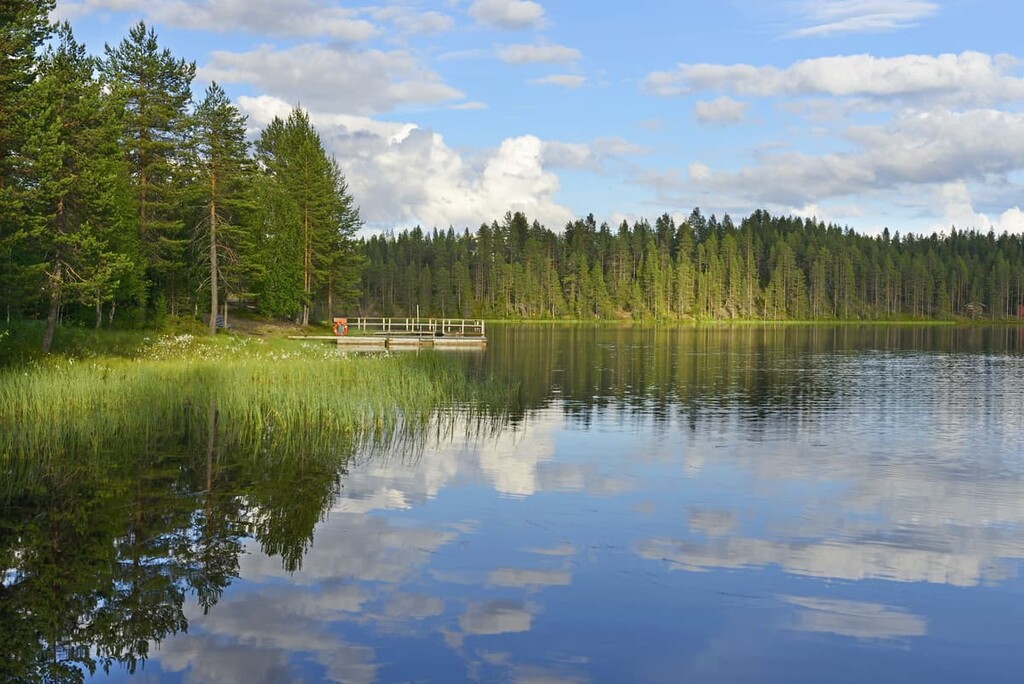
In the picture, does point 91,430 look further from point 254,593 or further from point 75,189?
point 75,189

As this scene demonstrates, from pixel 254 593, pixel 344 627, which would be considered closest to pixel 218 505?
pixel 254 593

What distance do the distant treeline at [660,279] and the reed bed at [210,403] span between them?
13222 cm

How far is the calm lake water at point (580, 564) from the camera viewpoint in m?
9.55

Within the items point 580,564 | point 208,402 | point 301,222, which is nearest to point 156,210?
point 301,222

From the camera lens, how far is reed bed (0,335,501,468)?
21.2 m

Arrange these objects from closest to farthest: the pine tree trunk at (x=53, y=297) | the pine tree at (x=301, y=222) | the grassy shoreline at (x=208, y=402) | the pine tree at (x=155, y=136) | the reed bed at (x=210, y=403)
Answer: the reed bed at (x=210, y=403), the grassy shoreline at (x=208, y=402), the pine tree trunk at (x=53, y=297), the pine tree at (x=155, y=136), the pine tree at (x=301, y=222)

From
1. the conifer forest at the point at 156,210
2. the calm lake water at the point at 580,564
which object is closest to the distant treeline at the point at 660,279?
the conifer forest at the point at 156,210

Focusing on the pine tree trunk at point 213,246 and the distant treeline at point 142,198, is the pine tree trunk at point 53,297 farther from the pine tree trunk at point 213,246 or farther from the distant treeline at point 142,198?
the pine tree trunk at point 213,246

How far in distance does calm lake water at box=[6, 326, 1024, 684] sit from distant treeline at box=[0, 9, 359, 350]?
18.0m

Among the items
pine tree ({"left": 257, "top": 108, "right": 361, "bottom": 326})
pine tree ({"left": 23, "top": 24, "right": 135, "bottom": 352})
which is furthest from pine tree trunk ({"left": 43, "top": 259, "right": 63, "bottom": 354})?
pine tree ({"left": 257, "top": 108, "right": 361, "bottom": 326})

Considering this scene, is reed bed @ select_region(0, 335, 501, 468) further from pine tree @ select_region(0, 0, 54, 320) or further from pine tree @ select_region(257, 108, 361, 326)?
pine tree @ select_region(257, 108, 361, 326)

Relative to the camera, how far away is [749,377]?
46.0 m

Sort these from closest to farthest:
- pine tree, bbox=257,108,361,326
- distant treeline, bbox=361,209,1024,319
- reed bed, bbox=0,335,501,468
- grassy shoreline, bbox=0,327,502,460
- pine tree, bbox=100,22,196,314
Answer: reed bed, bbox=0,335,501,468 < grassy shoreline, bbox=0,327,502,460 < pine tree, bbox=100,22,196,314 < pine tree, bbox=257,108,361,326 < distant treeline, bbox=361,209,1024,319

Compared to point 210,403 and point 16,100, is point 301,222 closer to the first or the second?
point 16,100
